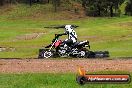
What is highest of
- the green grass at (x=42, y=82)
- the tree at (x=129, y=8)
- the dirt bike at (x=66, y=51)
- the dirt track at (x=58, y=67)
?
the green grass at (x=42, y=82)

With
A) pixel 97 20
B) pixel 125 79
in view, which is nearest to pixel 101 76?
pixel 125 79

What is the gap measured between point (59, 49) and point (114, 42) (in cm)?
1561

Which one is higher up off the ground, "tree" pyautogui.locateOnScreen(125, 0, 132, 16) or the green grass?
the green grass

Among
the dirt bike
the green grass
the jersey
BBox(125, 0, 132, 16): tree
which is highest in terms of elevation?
the green grass

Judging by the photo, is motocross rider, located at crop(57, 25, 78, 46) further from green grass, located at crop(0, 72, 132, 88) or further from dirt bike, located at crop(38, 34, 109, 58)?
green grass, located at crop(0, 72, 132, 88)

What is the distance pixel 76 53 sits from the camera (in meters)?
25.5

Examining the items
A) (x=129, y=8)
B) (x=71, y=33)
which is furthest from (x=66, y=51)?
(x=129, y=8)

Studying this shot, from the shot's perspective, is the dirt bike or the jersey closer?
the dirt bike

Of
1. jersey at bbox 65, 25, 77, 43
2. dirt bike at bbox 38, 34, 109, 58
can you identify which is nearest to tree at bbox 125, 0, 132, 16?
jersey at bbox 65, 25, 77, 43

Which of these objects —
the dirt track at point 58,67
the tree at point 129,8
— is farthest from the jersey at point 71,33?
the tree at point 129,8

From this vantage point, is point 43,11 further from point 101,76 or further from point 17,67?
point 101,76

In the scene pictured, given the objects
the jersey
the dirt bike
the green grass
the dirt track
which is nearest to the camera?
the green grass

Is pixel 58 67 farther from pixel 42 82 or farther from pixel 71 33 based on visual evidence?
pixel 71 33

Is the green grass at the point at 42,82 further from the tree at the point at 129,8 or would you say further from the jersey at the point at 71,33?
the tree at the point at 129,8
